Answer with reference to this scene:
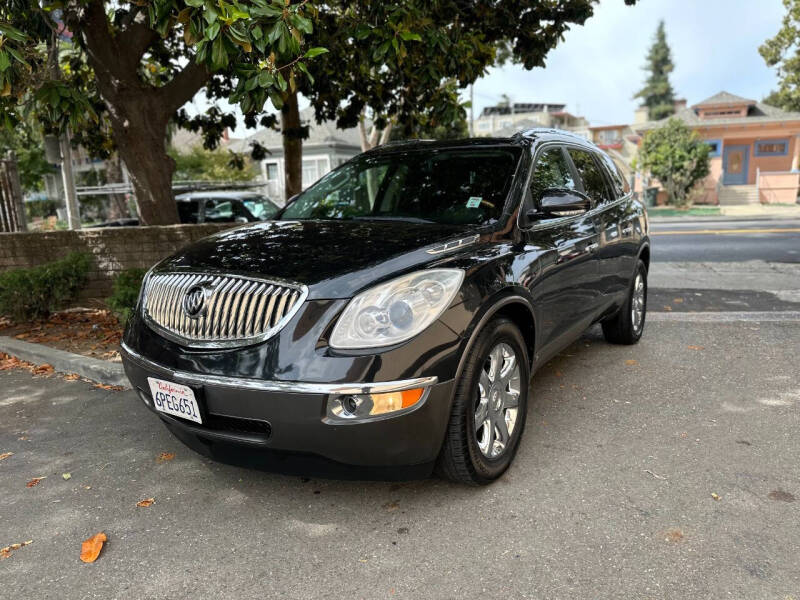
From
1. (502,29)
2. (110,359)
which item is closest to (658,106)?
(502,29)

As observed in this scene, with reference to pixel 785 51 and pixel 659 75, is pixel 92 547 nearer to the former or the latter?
pixel 785 51

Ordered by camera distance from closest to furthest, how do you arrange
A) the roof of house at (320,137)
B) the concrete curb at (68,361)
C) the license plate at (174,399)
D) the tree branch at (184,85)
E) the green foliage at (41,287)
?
the license plate at (174,399) → the concrete curb at (68,361) → the green foliage at (41,287) → the tree branch at (184,85) → the roof of house at (320,137)

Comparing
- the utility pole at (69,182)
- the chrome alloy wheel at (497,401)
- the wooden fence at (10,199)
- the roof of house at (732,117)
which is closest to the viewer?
the chrome alloy wheel at (497,401)

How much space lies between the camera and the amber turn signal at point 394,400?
255cm

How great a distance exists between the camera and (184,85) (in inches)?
270

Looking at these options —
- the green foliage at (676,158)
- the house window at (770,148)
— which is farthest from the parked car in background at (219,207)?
the house window at (770,148)

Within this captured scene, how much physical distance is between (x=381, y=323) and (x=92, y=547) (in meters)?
1.57

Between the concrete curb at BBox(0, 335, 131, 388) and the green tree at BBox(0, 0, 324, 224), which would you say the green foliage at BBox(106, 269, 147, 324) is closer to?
the concrete curb at BBox(0, 335, 131, 388)

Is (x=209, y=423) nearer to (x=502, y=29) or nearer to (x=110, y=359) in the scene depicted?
(x=110, y=359)

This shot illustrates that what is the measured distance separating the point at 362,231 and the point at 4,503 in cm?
224

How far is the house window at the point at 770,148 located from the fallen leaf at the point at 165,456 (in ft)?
113

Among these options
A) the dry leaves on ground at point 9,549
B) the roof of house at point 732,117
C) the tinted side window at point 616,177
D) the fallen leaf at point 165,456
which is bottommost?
the dry leaves on ground at point 9,549

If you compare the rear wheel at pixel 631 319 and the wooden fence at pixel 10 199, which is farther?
the wooden fence at pixel 10 199

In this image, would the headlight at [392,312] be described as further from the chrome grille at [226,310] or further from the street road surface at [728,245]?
the street road surface at [728,245]
